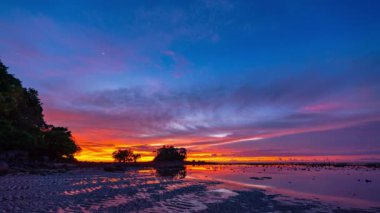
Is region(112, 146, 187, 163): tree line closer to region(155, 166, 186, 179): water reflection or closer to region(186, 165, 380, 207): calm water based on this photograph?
region(155, 166, 186, 179): water reflection

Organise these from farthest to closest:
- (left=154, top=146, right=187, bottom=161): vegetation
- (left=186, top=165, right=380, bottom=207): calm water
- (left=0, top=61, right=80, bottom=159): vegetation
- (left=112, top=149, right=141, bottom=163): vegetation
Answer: (left=154, top=146, right=187, bottom=161): vegetation
(left=112, top=149, right=141, bottom=163): vegetation
(left=0, top=61, right=80, bottom=159): vegetation
(left=186, top=165, right=380, bottom=207): calm water

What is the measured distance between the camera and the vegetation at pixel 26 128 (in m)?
45.8

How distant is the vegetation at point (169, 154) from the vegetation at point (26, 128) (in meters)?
72.0

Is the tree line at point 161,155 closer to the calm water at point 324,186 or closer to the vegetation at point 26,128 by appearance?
the vegetation at point 26,128

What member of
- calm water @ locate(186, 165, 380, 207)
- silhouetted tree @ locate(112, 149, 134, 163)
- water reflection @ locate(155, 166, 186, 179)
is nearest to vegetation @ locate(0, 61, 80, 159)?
water reflection @ locate(155, 166, 186, 179)

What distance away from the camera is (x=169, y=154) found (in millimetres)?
144125

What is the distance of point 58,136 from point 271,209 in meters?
59.3

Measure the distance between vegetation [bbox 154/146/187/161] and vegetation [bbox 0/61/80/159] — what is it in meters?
72.0

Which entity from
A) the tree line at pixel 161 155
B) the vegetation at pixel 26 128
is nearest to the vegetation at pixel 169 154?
the tree line at pixel 161 155

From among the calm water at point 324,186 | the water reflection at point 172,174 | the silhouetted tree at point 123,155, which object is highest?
the silhouetted tree at point 123,155

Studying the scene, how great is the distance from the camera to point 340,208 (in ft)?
58.3

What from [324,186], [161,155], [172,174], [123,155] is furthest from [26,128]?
[161,155]

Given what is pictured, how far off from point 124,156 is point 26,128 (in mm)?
72109

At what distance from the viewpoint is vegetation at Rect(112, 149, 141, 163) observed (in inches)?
4936
